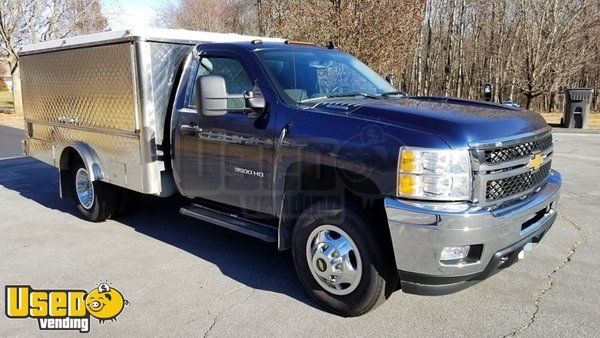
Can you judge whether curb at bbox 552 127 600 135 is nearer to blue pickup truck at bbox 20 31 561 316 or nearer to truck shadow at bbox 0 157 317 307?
blue pickup truck at bbox 20 31 561 316

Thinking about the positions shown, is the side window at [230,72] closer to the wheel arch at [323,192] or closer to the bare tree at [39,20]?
the wheel arch at [323,192]

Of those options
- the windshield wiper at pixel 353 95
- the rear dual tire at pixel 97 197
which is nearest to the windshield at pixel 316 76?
the windshield wiper at pixel 353 95

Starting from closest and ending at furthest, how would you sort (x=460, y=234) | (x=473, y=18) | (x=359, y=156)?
(x=460, y=234), (x=359, y=156), (x=473, y=18)

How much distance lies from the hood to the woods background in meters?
9.22

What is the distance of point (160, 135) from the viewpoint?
5.09m

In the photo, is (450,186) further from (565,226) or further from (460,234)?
(565,226)

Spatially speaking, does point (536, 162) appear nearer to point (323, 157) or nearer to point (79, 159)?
point (323, 157)

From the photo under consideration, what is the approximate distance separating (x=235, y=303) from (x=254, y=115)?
5.16 feet

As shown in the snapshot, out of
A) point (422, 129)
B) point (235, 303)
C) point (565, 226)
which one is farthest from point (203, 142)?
point (565, 226)

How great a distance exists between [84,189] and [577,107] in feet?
48.9

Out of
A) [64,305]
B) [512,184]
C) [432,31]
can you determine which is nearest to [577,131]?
[512,184]

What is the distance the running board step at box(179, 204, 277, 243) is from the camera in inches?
165

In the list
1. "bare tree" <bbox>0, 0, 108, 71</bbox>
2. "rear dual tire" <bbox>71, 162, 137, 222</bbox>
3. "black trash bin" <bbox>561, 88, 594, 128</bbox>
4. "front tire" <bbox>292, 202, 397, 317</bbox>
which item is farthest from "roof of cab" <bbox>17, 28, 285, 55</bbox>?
"bare tree" <bbox>0, 0, 108, 71</bbox>

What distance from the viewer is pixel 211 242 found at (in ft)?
Result: 17.6
